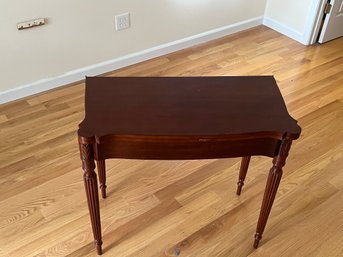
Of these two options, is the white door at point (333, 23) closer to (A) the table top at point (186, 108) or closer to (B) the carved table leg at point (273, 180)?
A: (A) the table top at point (186, 108)

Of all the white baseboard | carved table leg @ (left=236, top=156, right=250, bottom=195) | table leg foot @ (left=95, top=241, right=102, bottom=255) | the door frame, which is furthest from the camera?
the door frame

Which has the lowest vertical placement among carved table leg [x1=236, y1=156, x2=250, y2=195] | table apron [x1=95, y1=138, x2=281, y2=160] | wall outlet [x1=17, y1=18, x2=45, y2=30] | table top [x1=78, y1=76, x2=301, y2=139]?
carved table leg [x1=236, y1=156, x2=250, y2=195]

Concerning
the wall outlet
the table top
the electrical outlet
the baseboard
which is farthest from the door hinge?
the wall outlet

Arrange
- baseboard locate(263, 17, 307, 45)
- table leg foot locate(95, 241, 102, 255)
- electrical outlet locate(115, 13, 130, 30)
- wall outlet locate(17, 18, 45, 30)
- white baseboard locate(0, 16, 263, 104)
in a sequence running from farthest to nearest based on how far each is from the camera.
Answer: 1. baseboard locate(263, 17, 307, 45)
2. electrical outlet locate(115, 13, 130, 30)
3. white baseboard locate(0, 16, 263, 104)
4. wall outlet locate(17, 18, 45, 30)
5. table leg foot locate(95, 241, 102, 255)

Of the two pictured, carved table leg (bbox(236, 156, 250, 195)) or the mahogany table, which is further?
carved table leg (bbox(236, 156, 250, 195))

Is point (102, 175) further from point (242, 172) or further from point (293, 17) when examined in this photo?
point (293, 17)

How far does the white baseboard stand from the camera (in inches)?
95.0

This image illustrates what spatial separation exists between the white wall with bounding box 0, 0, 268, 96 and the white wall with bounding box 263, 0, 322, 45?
581 mm

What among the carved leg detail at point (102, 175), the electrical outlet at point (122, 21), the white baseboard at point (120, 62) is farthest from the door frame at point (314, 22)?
the carved leg detail at point (102, 175)

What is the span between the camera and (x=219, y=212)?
1.76 metres

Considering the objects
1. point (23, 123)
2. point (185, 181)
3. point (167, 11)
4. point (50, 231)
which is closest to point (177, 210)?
point (185, 181)

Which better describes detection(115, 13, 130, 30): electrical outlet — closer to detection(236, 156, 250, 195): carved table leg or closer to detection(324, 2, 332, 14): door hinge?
detection(236, 156, 250, 195): carved table leg

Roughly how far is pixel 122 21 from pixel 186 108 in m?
1.51

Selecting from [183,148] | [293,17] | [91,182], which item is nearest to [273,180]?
[183,148]
